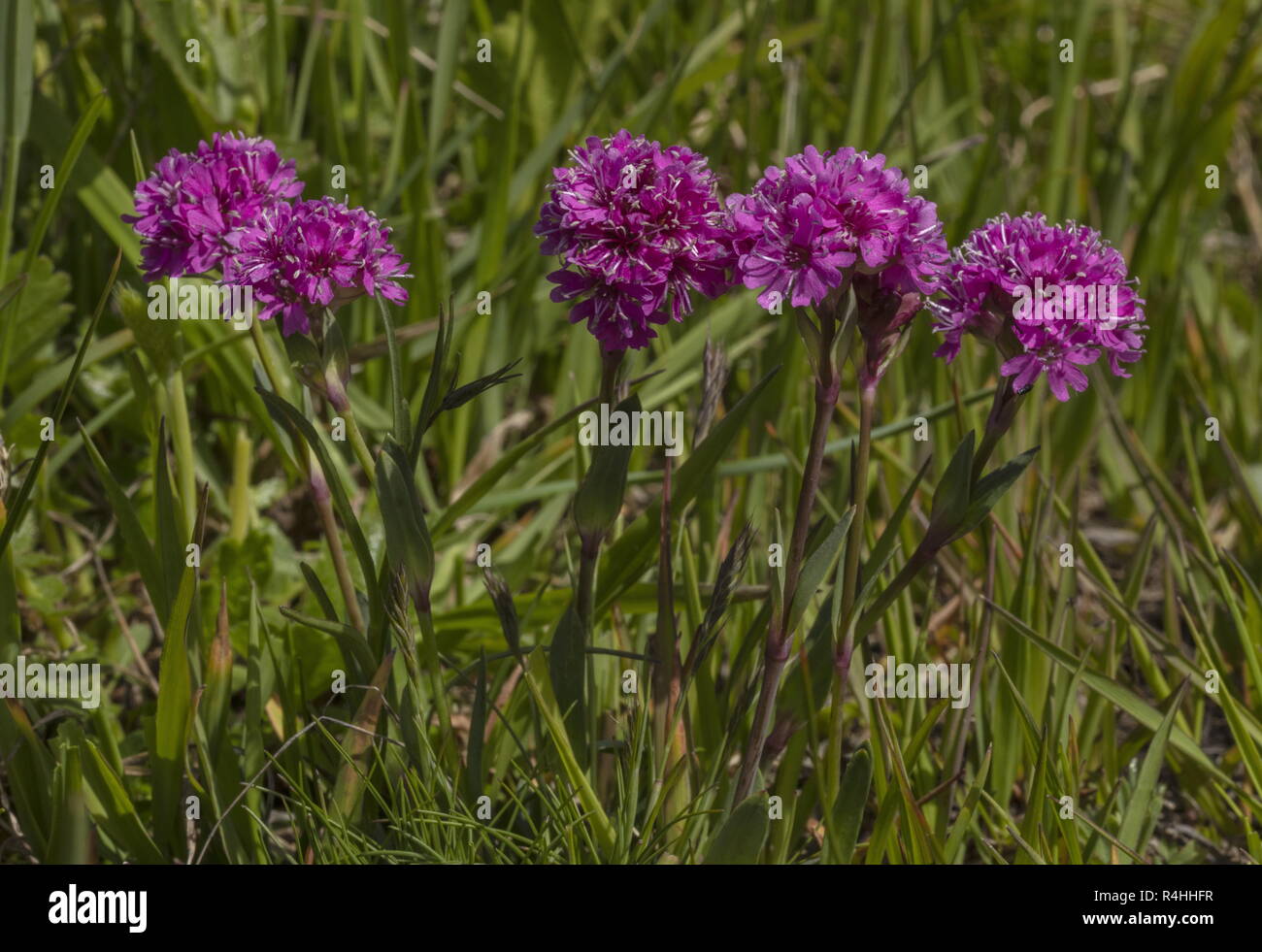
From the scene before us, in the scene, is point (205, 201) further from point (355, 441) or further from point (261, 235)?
point (355, 441)

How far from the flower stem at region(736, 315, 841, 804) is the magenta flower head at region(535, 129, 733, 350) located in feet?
0.37

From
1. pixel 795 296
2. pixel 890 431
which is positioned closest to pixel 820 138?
pixel 890 431

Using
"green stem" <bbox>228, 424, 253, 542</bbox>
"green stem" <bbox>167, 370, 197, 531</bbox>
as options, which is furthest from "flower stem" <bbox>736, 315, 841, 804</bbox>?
"green stem" <bbox>228, 424, 253, 542</bbox>

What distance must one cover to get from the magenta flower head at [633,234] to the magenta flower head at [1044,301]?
21 centimetres

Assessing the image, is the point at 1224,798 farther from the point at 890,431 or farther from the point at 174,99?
the point at 174,99

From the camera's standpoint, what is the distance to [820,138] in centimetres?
254

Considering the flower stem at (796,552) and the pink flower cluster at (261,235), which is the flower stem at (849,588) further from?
the pink flower cluster at (261,235)

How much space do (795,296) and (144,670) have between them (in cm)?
112

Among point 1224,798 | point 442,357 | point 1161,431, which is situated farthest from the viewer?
point 1161,431

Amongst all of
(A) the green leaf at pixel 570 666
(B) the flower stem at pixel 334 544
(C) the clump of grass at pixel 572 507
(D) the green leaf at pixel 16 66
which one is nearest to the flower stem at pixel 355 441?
(C) the clump of grass at pixel 572 507

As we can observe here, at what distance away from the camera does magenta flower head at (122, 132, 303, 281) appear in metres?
1.10

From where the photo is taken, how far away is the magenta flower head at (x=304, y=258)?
1.04m

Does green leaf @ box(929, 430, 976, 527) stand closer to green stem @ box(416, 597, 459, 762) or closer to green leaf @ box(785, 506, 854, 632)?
green leaf @ box(785, 506, 854, 632)

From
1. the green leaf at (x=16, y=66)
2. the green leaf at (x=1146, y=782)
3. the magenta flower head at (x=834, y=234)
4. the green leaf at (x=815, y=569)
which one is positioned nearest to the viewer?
the magenta flower head at (x=834, y=234)
